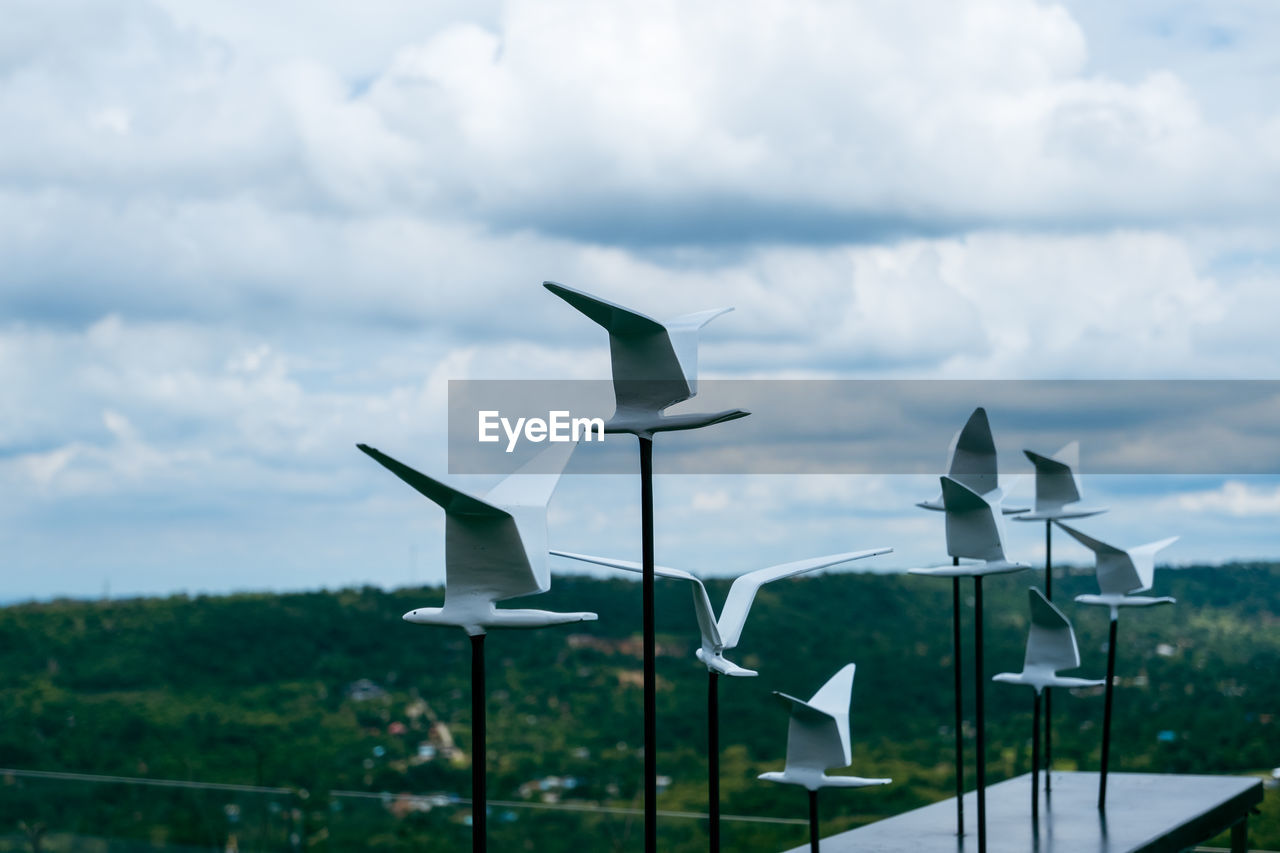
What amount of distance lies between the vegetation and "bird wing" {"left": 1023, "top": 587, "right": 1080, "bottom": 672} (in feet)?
22.9

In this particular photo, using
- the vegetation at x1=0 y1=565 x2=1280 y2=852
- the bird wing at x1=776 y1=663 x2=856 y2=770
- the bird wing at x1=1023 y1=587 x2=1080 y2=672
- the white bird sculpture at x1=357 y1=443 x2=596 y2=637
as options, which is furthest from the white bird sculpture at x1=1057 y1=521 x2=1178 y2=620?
the vegetation at x1=0 y1=565 x2=1280 y2=852

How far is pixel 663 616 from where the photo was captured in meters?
14.8

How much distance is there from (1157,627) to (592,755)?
675cm

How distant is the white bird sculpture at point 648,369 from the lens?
9.50 feet

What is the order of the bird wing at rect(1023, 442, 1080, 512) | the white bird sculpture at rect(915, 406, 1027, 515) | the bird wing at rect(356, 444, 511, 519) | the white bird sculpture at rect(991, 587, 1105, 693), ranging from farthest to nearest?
the bird wing at rect(1023, 442, 1080, 512), the white bird sculpture at rect(991, 587, 1105, 693), the white bird sculpture at rect(915, 406, 1027, 515), the bird wing at rect(356, 444, 511, 519)

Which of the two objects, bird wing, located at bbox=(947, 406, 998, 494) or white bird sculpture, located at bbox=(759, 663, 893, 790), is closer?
white bird sculpture, located at bbox=(759, 663, 893, 790)

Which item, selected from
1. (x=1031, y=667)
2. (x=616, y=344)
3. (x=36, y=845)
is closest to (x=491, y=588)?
(x=616, y=344)

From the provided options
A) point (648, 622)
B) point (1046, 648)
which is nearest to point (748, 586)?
point (648, 622)

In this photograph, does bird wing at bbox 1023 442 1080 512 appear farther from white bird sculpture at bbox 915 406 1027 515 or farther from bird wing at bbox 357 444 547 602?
bird wing at bbox 357 444 547 602

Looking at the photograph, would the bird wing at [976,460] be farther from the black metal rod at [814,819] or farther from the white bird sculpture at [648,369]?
the white bird sculpture at [648,369]

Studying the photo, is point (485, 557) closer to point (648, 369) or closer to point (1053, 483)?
point (648, 369)

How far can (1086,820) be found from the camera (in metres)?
5.20

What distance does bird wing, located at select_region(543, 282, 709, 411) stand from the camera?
2904 millimetres

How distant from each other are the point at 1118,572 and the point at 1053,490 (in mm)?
427
